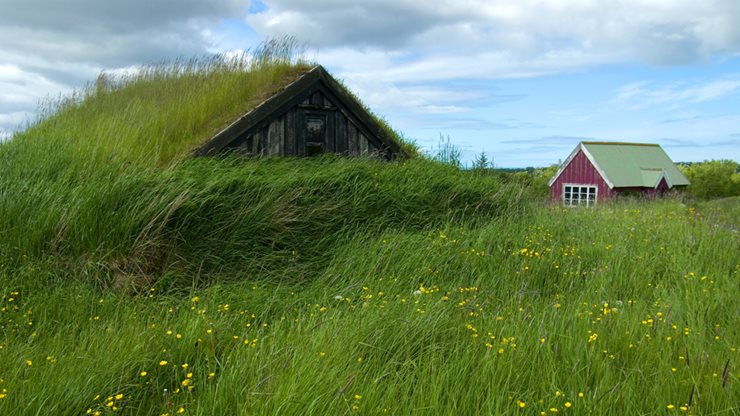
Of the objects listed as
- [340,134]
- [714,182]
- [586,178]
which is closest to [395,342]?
[340,134]

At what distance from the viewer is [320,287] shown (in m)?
6.27

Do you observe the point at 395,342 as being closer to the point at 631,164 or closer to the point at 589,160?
the point at 589,160

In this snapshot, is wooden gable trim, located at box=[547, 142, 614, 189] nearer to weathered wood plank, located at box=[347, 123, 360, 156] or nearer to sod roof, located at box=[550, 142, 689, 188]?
sod roof, located at box=[550, 142, 689, 188]

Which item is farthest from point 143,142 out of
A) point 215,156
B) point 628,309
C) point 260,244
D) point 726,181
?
point 726,181

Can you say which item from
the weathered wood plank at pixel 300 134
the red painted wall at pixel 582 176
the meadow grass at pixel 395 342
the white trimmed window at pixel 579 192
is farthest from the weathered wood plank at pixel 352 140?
the white trimmed window at pixel 579 192

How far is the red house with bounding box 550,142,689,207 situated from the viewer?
93.8ft

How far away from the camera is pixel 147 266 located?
256 inches

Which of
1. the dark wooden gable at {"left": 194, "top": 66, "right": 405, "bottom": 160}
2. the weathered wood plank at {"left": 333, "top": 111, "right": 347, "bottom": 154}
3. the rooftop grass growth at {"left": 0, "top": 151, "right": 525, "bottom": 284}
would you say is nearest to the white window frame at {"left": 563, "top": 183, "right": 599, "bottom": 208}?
the dark wooden gable at {"left": 194, "top": 66, "right": 405, "bottom": 160}

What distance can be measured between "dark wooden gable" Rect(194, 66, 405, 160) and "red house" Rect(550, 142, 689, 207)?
1926 centimetres

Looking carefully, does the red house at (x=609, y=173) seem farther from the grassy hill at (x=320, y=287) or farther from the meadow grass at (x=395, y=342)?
the meadow grass at (x=395, y=342)

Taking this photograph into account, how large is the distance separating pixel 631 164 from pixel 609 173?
2405mm

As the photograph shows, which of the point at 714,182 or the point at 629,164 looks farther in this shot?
the point at 714,182

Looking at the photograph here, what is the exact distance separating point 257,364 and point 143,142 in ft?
21.6

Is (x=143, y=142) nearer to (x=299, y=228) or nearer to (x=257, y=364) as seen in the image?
(x=299, y=228)
